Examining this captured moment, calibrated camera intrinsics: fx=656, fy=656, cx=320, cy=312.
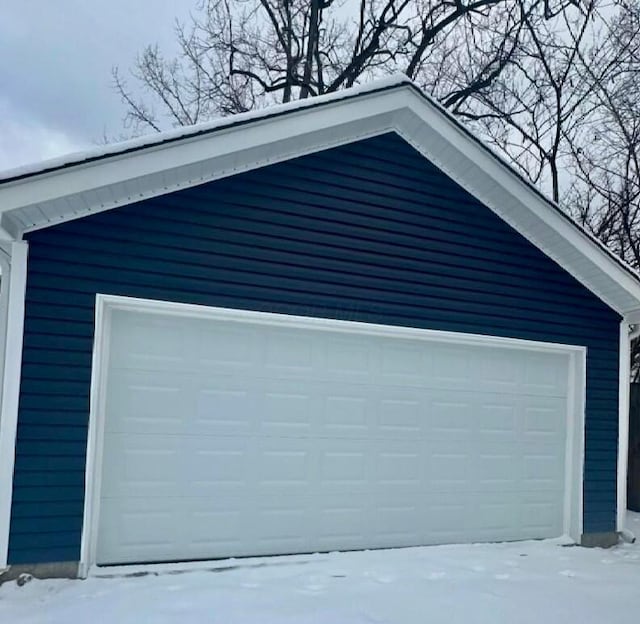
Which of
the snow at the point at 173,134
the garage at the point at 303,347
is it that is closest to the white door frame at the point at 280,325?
A: the garage at the point at 303,347

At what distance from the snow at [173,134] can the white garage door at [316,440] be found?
1.32m

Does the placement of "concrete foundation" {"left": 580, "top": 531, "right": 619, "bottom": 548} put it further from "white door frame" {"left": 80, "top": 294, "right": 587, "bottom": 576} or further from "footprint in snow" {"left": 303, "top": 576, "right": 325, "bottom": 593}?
"footprint in snow" {"left": 303, "top": 576, "right": 325, "bottom": 593}

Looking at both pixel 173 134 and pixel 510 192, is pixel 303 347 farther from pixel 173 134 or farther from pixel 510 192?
pixel 510 192

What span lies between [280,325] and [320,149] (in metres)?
1.68

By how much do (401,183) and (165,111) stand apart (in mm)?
12228

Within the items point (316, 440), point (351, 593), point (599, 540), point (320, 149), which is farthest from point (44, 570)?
point (599, 540)

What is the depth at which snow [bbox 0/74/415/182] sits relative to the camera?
471cm

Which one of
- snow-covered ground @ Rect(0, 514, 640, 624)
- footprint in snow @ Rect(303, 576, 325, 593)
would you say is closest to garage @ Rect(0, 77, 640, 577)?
snow-covered ground @ Rect(0, 514, 640, 624)

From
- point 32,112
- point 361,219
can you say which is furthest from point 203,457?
point 32,112

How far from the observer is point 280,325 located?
5957 mm

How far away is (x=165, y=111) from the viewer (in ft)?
55.8

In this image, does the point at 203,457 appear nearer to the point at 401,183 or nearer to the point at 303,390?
the point at 303,390

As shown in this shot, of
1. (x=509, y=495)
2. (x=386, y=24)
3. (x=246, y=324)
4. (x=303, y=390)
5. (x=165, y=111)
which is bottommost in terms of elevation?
(x=509, y=495)

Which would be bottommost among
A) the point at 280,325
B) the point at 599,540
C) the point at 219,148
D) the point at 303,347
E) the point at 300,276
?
the point at 599,540
